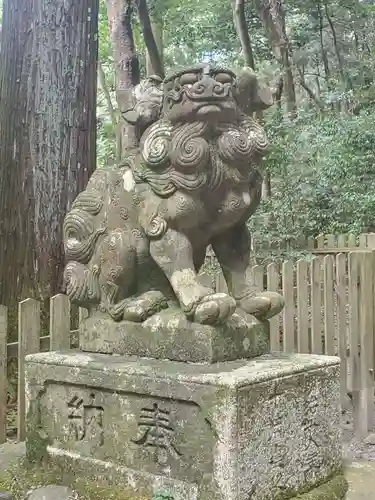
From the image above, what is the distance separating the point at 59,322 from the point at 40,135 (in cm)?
160

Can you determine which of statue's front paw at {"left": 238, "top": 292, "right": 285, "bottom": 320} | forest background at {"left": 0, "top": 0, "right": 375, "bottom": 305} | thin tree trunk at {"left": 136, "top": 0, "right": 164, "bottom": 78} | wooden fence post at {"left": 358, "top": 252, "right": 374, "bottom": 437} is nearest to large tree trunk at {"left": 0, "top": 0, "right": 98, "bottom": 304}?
forest background at {"left": 0, "top": 0, "right": 375, "bottom": 305}

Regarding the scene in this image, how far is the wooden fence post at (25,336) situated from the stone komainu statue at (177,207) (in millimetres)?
503

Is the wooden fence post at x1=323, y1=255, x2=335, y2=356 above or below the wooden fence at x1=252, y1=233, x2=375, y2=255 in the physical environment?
below

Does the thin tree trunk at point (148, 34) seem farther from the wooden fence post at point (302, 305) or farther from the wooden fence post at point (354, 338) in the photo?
the wooden fence post at point (302, 305)

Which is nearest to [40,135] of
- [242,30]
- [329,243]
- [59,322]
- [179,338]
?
[59,322]

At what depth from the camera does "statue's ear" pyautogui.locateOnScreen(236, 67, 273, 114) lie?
8.76 ft

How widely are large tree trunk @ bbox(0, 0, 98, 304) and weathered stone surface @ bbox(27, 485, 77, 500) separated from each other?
1838mm

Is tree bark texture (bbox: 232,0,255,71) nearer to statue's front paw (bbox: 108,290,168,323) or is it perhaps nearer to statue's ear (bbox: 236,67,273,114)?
statue's ear (bbox: 236,67,273,114)

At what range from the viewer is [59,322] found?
336 centimetres

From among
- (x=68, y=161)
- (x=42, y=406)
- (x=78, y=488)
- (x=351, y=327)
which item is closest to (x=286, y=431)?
(x=78, y=488)

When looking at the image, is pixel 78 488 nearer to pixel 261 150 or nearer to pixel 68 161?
pixel 261 150

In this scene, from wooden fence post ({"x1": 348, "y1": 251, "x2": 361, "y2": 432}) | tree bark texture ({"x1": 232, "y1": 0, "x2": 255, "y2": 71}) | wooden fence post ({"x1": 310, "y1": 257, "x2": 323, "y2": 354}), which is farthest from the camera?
tree bark texture ({"x1": 232, "y1": 0, "x2": 255, "y2": 71})

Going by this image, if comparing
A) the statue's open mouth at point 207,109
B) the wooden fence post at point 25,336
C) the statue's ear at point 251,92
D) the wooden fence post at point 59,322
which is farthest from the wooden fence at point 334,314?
the statue's open mouth at point 207,109

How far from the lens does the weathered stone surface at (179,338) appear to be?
96.2 inches
